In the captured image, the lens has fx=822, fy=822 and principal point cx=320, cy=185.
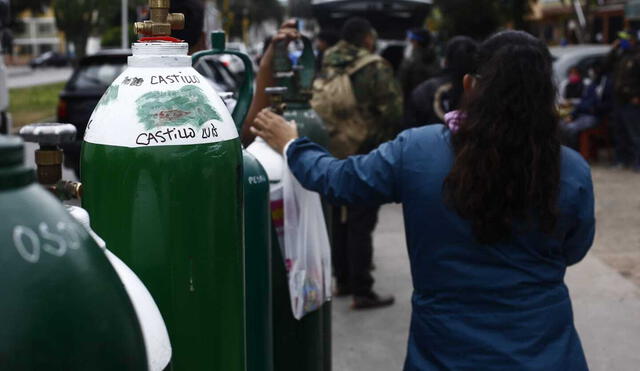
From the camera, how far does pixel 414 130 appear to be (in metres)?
2.36

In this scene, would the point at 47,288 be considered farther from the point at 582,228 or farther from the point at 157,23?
the point at 582,228

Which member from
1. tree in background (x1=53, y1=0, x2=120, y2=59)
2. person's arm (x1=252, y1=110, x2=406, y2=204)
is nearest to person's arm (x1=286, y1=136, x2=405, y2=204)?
person's arm (x1=252, y1=110, x2=406, y2=204)

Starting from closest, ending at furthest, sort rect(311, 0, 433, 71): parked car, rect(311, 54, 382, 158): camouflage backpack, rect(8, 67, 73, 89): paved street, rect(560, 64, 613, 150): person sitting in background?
rect(311, 54, 382, 158): camouflage backpack
rect(560, 64, 613, 150): person sitting in background
rect(311, 0, 433, 71): parked car
rect(8, 67, 73, 89): paved street

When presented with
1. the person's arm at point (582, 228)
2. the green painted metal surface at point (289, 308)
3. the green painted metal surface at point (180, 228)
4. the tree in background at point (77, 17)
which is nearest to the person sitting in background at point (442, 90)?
the green painted metal surface at point (289, 308)

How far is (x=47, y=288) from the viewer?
3.25 ft

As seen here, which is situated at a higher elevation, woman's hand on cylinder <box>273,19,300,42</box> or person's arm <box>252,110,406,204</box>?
woman's hand on cylinder <box>273,19,300,42</box>

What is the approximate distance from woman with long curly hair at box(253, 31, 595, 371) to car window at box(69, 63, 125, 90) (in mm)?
8692

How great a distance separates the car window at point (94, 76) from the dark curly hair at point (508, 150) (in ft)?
29.1

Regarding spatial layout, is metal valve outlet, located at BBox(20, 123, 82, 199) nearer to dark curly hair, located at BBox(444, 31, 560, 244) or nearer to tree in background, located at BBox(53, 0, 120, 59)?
dark curly hair, located at BBox(444, 31, 560, 244)

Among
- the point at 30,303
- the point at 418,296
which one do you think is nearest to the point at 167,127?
the point at 30,303

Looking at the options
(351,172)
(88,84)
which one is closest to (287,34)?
(351,172)

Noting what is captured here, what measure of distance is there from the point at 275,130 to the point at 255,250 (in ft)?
1.48

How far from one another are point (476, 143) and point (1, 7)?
37.8ft

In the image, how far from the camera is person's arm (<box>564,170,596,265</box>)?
2311mm
